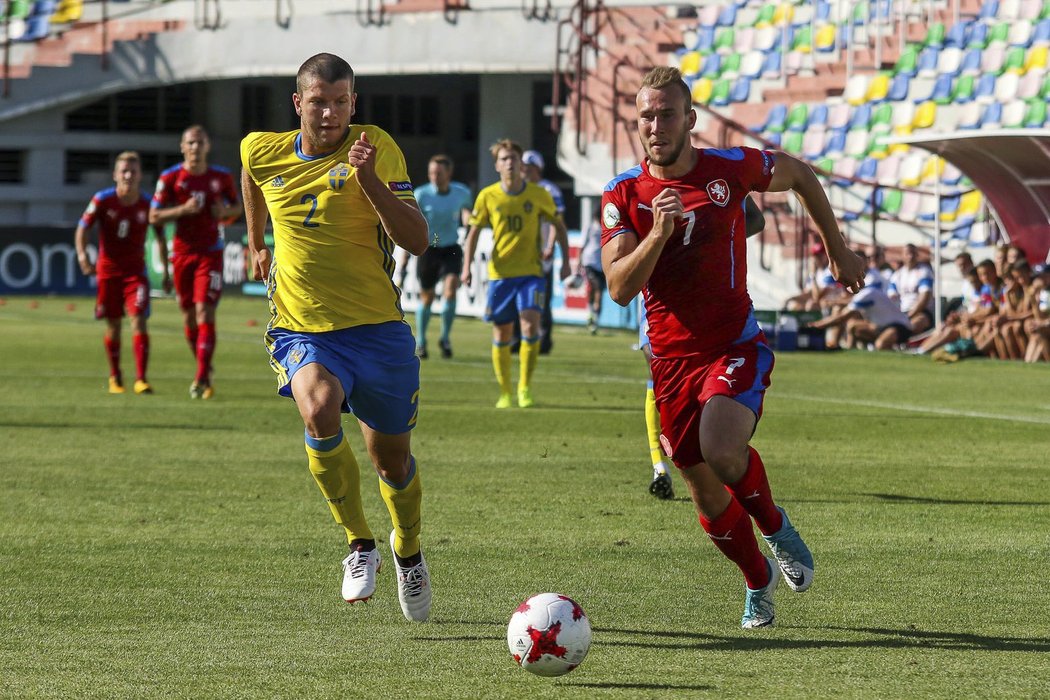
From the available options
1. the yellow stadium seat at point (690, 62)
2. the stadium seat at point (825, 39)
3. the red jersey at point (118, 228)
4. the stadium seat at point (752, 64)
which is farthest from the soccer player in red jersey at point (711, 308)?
the yellow stadium seat at point (690, 62)

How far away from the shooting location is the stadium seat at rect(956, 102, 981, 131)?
25703 mm

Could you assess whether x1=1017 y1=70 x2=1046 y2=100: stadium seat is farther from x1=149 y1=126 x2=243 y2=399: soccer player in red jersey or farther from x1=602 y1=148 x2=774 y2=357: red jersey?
x1=602 y1=148 x2=774 y2=357: red jersey

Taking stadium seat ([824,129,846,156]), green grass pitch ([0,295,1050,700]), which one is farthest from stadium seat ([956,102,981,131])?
green grass pitch ([0,295,1050,700])

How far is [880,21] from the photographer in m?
28.0

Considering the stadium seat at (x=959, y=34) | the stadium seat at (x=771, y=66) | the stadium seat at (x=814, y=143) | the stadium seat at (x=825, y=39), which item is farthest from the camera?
the stadium seat at (x=771, y=66)

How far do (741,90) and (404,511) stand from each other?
25.1 metres

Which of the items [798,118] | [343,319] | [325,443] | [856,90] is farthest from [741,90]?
[325,443]

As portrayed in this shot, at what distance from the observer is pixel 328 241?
21.1ft

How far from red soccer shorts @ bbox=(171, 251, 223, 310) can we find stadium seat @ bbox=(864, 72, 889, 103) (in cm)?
1508

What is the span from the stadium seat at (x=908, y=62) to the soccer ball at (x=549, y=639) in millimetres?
23068

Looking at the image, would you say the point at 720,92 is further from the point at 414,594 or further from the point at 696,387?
the point at 414,594

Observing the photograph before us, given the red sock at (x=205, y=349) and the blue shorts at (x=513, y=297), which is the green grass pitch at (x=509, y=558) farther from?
the blue shorts at (x=513, y=297)

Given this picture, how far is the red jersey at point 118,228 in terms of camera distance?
15.7m

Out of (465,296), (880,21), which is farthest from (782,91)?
(465,296)
